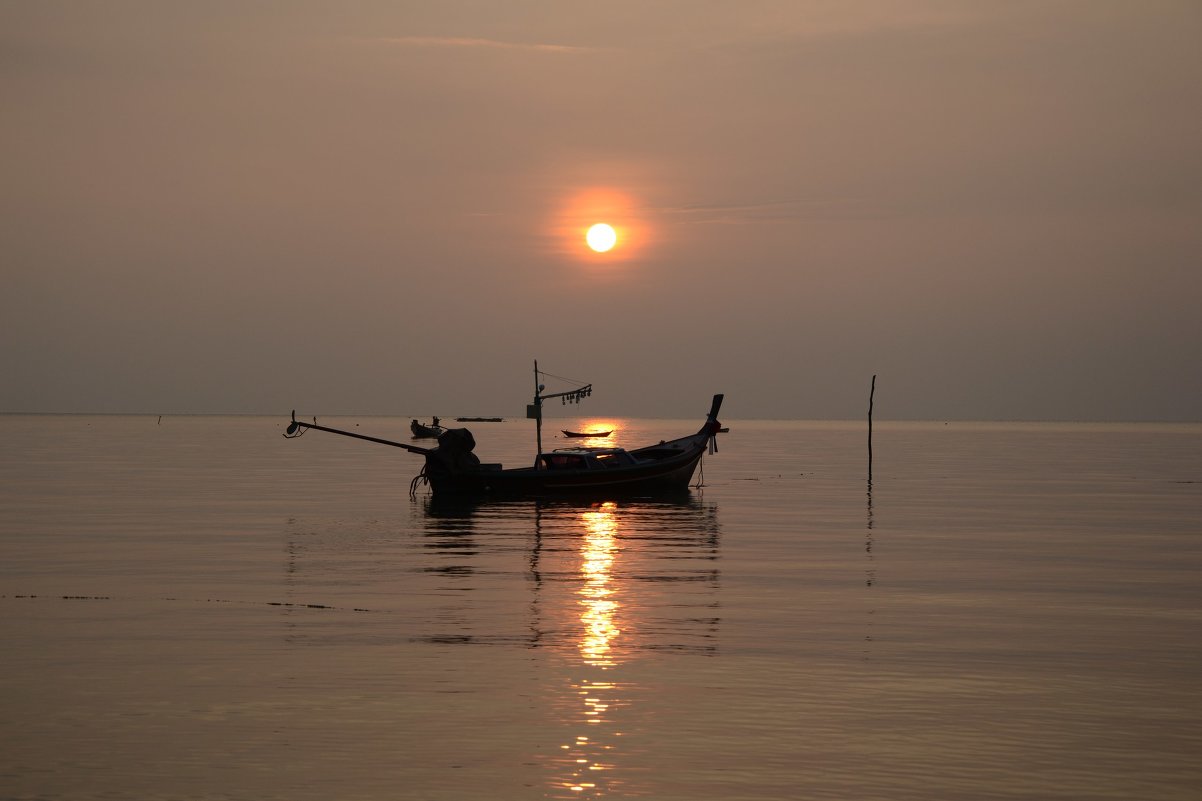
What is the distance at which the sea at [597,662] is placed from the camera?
50.8 ft

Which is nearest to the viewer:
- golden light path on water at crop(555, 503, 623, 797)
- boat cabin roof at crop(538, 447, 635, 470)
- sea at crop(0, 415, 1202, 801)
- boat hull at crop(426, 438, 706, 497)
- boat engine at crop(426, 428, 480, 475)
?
golden light path on water at crop(555, 503, 623, 797)

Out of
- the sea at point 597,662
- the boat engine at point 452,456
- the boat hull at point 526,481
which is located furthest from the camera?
the boat hull at point 526,481

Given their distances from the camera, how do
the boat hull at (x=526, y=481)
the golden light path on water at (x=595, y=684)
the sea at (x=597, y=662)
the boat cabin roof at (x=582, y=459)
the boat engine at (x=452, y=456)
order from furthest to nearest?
the boat cabin roof at (x=582, y=459) → the boat hull at (x=526, y=481) → the boat engine at (x=452, y=456) → the sea at (x=597, y=662) → the golden light path on water at (x=595, y=684)

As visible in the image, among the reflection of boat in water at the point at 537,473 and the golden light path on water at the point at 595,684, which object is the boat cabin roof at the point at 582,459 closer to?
the reflection of boat in water at the point at 537,473

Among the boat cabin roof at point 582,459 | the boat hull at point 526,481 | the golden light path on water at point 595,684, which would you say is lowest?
the golden light path on water at point 595,684

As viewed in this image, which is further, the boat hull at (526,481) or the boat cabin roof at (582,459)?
the boat cabin roof at (582,459)

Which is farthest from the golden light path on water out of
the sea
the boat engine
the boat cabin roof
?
the boat engine

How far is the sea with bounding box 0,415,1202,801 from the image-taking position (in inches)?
610

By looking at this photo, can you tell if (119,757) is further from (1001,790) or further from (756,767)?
(1001,790)

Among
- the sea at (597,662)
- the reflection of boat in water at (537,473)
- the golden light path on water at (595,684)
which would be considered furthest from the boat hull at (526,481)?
the golden light path on water at (595,684)

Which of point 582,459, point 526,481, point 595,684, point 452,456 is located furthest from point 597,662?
point 582,459

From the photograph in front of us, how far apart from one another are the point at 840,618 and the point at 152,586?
53.8 feet

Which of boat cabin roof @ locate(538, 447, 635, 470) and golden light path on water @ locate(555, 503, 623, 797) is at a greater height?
boat cabin roof @ locate(538, 447, 635, 470)

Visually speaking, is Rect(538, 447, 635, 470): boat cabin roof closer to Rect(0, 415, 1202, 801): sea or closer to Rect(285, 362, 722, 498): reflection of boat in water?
Rect(285, 362, 722, 498): reflection of boat in water
